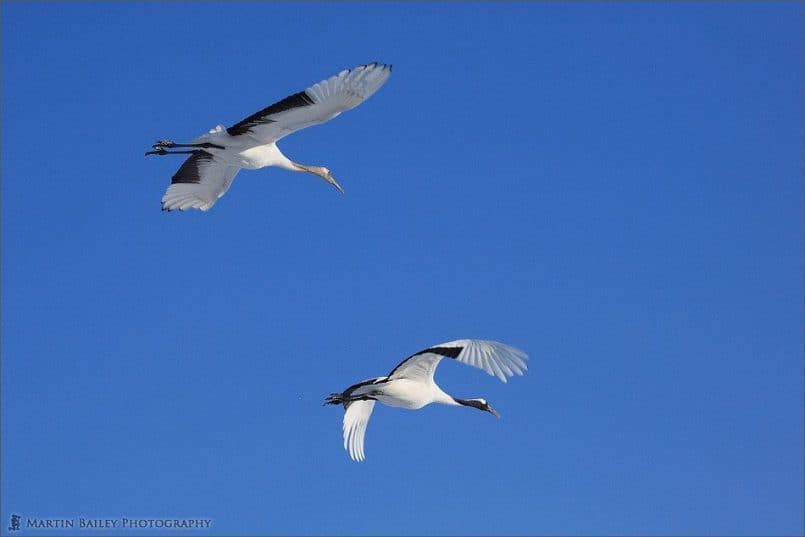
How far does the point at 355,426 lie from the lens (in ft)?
74.2

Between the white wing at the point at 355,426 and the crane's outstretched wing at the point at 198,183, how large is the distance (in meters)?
5.33

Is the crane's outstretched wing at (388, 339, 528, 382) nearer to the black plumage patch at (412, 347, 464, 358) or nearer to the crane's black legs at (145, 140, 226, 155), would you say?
the black plumage patch at (412, 347, 464, 358)

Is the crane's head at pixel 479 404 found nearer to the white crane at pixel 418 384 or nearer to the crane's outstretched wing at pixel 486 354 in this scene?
the white crane at pixel 418 384

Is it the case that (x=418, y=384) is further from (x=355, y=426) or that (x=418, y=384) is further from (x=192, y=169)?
(x=192, y=169)

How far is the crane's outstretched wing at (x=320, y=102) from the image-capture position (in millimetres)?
19875

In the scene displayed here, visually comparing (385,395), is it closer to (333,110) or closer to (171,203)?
(333,110)

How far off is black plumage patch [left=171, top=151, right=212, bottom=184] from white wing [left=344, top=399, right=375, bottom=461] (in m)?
5.57

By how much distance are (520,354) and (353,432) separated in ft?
17.1

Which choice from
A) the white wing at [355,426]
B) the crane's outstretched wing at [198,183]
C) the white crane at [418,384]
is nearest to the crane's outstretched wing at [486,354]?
the white crane at [418,384]

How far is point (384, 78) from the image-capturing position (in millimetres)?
19922

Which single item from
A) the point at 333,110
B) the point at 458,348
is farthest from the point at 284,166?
the point at 458,348

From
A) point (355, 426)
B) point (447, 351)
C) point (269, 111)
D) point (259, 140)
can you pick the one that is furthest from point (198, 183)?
point (447, 351)

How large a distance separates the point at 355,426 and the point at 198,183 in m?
5.91

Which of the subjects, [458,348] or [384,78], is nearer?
[458,348]
